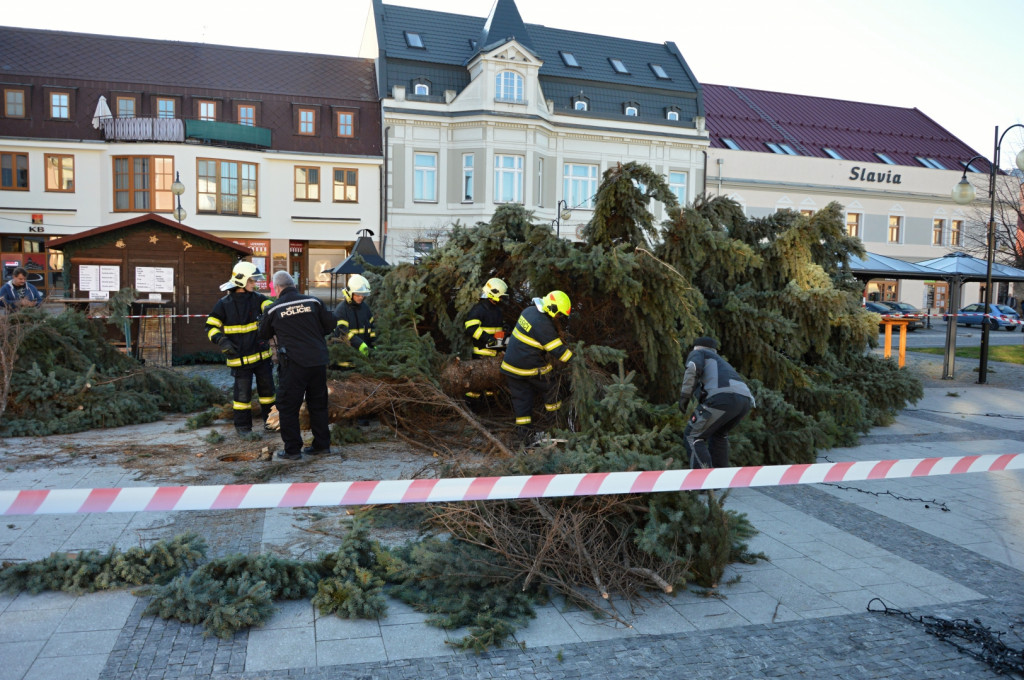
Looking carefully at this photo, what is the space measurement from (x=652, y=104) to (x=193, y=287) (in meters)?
26.1

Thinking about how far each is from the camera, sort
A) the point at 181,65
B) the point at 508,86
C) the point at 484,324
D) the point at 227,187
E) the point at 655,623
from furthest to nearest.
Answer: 1. the point at 508,86
2. the point at 181,65
3. the point at 227,187
4. the point at 484,324
5. the point at 655,623

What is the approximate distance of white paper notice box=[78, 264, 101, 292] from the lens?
14.4 metres

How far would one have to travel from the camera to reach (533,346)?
7.50 metres

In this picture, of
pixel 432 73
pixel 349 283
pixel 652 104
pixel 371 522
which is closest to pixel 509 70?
pixel 432 73

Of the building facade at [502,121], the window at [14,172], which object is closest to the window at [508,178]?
the building facade at [502,121]

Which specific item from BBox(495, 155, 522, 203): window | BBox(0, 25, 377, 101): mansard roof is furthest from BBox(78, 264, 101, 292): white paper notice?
BBox(495, 155, 522, 203): window

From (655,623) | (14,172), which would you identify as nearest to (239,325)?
(655,623)

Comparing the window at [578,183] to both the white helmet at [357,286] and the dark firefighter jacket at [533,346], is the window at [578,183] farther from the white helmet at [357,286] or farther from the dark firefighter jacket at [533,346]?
the dark firefighter jacket at [533,346]

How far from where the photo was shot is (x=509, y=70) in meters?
31.1

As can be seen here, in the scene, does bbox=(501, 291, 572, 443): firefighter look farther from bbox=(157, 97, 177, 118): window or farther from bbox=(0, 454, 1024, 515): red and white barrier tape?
bbox=(157, 97, 177, 118): window

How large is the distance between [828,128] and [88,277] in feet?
131

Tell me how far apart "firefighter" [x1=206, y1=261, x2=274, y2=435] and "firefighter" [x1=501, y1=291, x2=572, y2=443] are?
9.12 feet

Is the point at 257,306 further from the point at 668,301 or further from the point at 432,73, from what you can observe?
the point at 432,73

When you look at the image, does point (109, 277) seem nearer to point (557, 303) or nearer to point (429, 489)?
point (557, 303)
